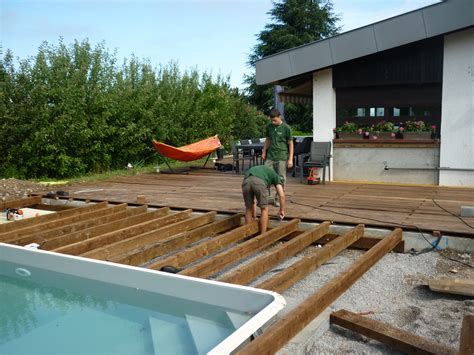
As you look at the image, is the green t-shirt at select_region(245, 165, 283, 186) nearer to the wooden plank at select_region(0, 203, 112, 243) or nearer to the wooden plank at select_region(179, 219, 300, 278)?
the wooden plank at select_region(179, 219, 300, 278)

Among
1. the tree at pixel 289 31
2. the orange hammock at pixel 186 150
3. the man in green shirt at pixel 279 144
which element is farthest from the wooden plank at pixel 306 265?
the tree at pixel 289 31

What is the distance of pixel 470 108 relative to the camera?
786 cm

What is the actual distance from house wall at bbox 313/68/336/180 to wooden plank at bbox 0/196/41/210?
5.31 m

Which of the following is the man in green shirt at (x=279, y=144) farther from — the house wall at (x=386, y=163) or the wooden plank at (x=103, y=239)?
the house wall at (x=386, y=163)

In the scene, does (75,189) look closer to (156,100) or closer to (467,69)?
(156,100)

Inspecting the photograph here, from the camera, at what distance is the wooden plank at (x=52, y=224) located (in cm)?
507

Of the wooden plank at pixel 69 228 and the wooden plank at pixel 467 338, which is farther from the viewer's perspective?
the wooden plank at pixel 69 228

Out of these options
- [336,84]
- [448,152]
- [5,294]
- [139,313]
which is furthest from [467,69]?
[5,294]

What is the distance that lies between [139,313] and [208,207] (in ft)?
9.96

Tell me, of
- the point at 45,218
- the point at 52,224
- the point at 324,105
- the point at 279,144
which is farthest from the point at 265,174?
the point at 324,105

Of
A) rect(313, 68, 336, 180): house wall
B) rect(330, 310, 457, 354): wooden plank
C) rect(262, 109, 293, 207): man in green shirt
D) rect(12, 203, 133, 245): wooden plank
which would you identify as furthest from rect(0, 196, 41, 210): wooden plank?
rect(330, 310, 457, 354): wooden plank

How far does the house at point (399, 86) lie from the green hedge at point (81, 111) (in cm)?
427

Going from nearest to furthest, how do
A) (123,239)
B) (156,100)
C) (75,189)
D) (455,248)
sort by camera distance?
(455,248)
(123,239)
(75,189)
(156,100)

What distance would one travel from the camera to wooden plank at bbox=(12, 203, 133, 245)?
4.93m
